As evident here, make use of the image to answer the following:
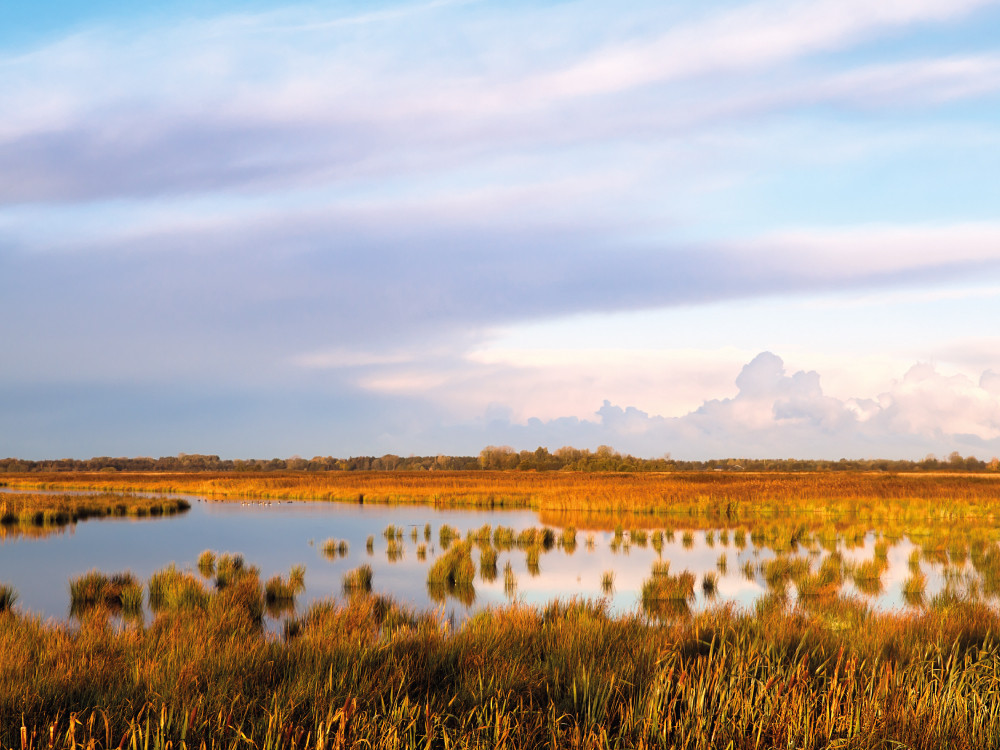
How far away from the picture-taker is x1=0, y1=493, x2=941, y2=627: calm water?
13.6m

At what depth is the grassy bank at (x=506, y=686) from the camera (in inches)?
177

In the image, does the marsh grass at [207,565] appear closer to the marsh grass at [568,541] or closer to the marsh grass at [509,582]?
the marsh grass at [509,582]

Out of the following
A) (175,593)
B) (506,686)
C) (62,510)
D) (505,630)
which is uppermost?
(506,686)

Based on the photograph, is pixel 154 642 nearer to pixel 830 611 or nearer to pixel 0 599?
pixel 0 599

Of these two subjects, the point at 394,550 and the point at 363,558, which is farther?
the point at 394,550

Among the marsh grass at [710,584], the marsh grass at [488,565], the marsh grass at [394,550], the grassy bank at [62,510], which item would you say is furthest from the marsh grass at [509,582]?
the grassy bank at [62,510]

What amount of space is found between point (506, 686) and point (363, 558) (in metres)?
14.0

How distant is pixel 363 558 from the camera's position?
18891mm

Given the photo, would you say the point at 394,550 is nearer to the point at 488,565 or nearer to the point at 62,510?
the point at 488,565

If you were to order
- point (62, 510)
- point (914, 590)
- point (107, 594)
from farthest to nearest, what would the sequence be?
point (62, 510) < point (914, 590) < point (107, 594)

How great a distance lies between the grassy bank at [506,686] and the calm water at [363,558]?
12.9 ft

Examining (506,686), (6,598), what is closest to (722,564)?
(506,686)

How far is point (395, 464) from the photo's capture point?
17512 cm

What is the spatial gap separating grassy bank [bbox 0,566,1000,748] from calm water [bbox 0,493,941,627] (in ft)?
12.9
